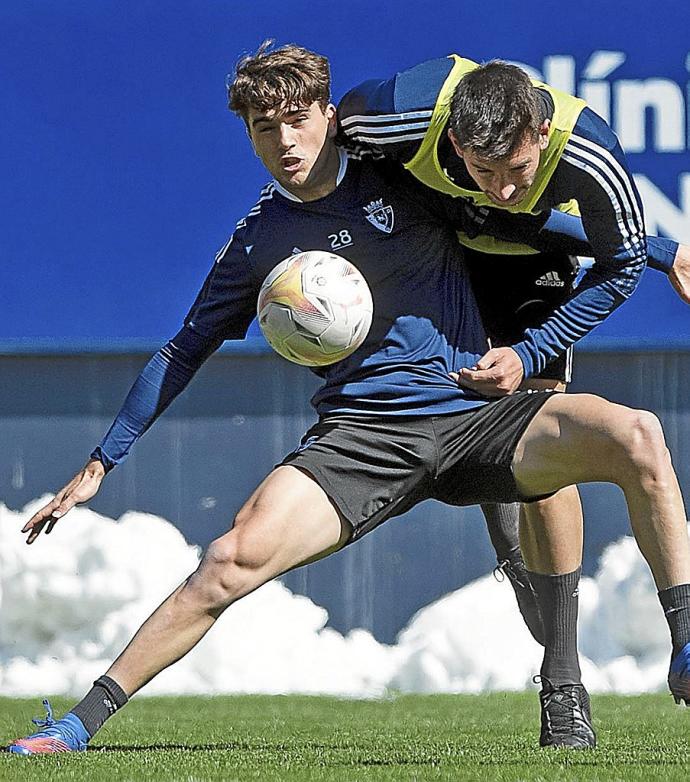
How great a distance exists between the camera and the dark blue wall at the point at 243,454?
23.1ft

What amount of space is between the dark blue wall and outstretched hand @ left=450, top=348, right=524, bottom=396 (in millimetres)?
3067

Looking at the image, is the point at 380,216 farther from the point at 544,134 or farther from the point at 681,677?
the point at 681,677

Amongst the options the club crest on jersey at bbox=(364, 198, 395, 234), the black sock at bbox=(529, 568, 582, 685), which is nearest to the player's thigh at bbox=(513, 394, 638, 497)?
the black sock at bbox=(529, 568, 582, 685)

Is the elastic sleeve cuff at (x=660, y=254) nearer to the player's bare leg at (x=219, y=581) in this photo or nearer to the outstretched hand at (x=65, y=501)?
the player's bare leg at (x=219, y=581)

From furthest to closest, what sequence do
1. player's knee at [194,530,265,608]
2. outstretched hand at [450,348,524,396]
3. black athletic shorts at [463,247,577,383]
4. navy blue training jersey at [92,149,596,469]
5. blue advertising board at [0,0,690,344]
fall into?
blue advertising board at [0,0,690,344], black athletic shorts at [463,247,577,383], navy blue training jersey at [92,149,596,469], outstretched hand at [450,348,524,396], player's knee at [194,530,265,608]

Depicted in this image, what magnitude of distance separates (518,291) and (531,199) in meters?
0.59

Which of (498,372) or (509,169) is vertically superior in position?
(509,169)

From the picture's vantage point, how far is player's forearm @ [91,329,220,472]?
425 cm

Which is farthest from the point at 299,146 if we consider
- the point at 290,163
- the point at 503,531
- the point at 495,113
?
the point at 503,531

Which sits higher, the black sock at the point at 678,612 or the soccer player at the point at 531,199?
the soccer player at the point at 531,199

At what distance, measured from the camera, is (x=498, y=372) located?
13.1ft

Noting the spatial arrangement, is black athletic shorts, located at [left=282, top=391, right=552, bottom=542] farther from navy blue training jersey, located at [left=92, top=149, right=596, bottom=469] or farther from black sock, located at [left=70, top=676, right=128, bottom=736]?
black sock, located at [left=70, top=676, right=128, bottom=736]

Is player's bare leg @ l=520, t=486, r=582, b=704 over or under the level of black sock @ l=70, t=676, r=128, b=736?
over

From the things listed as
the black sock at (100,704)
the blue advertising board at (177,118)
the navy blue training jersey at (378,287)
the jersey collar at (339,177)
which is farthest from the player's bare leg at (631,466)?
the blue advertising board at (177,118)
